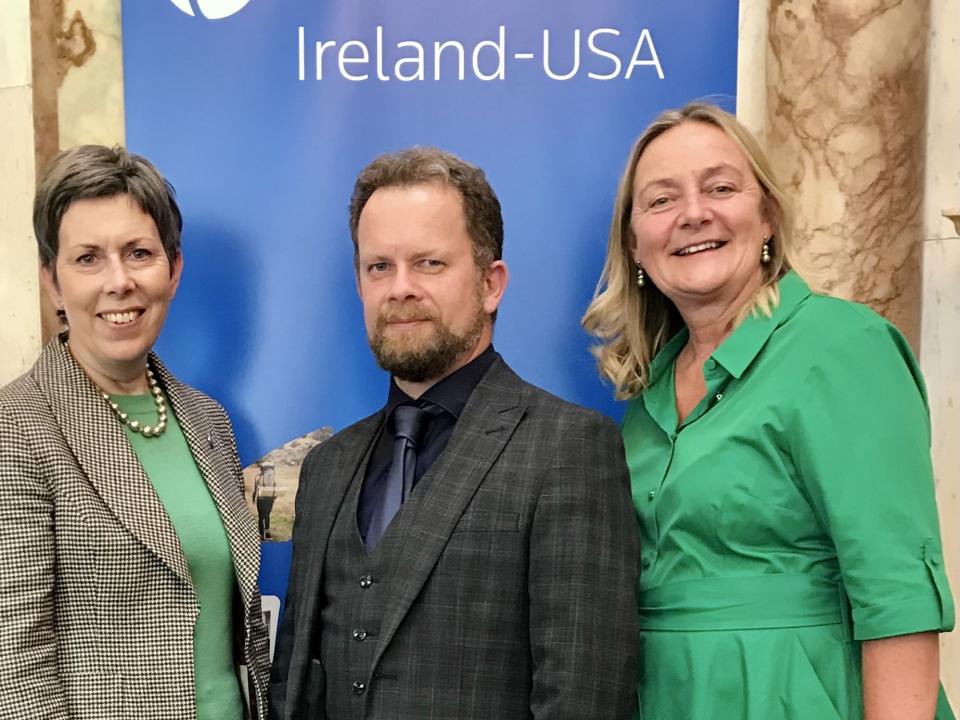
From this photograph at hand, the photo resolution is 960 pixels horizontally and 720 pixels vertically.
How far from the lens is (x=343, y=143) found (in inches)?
109

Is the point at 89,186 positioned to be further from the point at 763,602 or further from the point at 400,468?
the point at 763,602

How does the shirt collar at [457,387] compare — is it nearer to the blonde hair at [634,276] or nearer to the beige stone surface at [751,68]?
the blonde hair at [634,276]

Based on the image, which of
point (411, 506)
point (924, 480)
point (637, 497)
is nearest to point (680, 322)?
point (637, 497)

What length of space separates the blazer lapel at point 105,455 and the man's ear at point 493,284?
764 mm

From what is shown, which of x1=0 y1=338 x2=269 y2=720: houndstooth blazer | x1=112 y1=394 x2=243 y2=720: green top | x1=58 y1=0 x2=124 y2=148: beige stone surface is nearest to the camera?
x1=0 y1=338 x2=269 y2=720: houndstooth blazer

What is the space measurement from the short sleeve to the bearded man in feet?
1.14

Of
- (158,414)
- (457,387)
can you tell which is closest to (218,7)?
(158,414)

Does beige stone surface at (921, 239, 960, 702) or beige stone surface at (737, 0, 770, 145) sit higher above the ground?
beige stone surface at (737, 0, 770, 145)

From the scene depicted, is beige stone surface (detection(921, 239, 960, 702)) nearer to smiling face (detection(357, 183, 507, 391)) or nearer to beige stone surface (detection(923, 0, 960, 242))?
beige stone surface (detection(923, 0, 960, 242))

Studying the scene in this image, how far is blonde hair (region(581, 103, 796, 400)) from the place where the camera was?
7.00 feet

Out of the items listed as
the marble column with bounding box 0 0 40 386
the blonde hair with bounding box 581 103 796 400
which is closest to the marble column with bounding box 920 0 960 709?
the blonde hair with bounding box 581 103 796 400

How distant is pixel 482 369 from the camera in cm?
201

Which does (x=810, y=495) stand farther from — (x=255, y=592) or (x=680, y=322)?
(x=255, y=592)

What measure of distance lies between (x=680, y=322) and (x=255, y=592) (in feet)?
3.61
